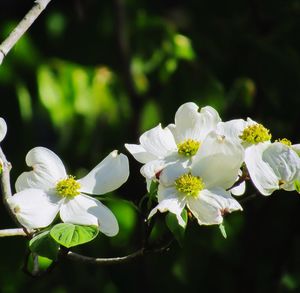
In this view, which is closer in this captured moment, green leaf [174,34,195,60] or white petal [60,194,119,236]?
white petal [60,194,119,236]

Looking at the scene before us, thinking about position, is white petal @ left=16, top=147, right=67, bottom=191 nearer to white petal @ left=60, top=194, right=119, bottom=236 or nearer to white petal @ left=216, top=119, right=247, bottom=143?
white petal @ left=60, top=194, right=119, bottom=236

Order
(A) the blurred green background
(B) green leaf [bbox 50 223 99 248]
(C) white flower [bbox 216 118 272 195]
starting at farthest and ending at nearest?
(A) the blurred green background
(C) white flower [bbox 216 118 272 195]
(B) green leaf [bbox 50 223 99 248]

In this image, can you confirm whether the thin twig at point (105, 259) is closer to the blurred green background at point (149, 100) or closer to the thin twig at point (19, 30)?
the thin twig at point (19, 30)

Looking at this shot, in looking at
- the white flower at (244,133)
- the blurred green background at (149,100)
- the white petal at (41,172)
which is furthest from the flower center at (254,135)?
the blurred green background at (149,100)

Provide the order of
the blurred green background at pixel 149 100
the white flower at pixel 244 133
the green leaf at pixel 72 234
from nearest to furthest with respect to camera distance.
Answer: the green leaf at pixel 72 234 < the white flower at pixel 244 133 < the blurred green background at pixel 149 100

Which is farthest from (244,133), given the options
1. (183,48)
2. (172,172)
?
(183,48)

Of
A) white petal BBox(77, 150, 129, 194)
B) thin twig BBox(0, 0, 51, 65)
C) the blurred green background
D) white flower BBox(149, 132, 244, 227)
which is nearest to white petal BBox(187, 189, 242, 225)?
white flower BBox(149, 132, 244, 227)

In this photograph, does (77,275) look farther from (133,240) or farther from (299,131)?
(299,131)

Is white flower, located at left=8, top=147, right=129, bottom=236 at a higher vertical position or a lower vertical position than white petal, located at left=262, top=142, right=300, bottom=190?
higher
